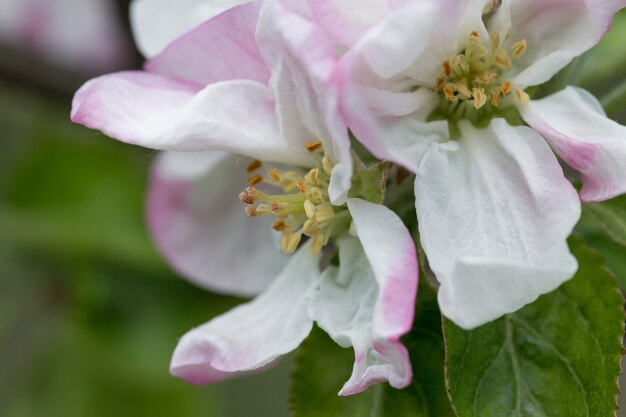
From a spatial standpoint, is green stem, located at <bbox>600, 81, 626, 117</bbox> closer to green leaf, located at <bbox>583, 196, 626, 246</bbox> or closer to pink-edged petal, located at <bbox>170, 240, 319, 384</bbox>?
green leaf, located at <bbox>583, 196, 626, 246</bbox>

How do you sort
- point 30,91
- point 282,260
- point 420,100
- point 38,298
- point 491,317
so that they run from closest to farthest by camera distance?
point 491,317 < point 420,100 < point 282,260 < point 30,91 < point 38,298

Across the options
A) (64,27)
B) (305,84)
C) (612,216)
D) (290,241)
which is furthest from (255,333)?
(64,27)

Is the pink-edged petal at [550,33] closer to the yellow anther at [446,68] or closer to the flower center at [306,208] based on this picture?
the yellow anther at [446,68]

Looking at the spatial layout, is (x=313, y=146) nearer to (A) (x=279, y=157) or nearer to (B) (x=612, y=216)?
(A) (x=279, y=157)

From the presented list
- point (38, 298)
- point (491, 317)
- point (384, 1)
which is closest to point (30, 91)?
point (38, 298)

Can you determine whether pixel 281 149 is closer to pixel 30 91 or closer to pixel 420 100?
pixel 420 100
